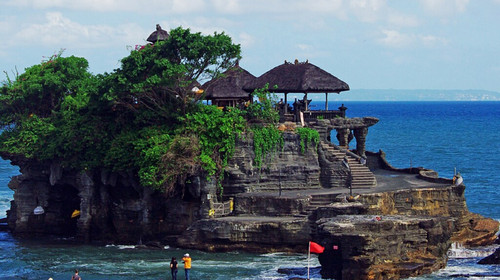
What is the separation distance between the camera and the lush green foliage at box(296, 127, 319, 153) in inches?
2089

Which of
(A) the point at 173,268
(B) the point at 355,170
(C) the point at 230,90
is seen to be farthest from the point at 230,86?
(A) the point at 173,268

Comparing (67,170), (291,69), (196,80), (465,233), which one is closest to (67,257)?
(67,170)

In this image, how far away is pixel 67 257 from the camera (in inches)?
1961

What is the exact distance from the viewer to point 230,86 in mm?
57812

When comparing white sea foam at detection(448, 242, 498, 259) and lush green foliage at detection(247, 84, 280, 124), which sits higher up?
lush green foliage at detection(247, 84, 280, 124)

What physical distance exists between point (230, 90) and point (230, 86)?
0.28 m

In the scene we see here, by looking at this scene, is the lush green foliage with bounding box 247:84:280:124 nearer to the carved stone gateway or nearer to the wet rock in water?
the carved stone gateway

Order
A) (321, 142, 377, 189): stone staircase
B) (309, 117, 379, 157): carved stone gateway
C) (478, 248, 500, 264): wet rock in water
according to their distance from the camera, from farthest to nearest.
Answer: (309, 117, 379, 157): carved stone gateway → (321, 142, 377, 189): stone staircase → (478, 248, 500, 264): wet rock in water

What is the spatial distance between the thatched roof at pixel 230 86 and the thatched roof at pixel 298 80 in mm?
564

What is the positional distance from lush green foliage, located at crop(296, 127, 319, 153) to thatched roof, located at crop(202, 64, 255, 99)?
5865 mm

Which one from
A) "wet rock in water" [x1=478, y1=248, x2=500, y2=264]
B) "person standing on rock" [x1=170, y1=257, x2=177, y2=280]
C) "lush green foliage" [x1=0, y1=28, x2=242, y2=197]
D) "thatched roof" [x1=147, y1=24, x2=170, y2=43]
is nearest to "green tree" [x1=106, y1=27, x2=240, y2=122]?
"lush green foliage" [x1=0, y1=28, x2=242, y2=197]

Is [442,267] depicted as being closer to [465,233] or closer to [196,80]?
[465,233]

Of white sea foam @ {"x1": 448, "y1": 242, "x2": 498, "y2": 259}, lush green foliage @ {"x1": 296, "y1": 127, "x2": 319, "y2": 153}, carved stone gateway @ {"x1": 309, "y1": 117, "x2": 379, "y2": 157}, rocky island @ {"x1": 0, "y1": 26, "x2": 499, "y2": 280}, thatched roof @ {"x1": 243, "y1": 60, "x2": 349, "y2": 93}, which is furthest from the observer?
thatched roof @ {"x1": 243, "y1": 60, "x2": 349, "y2": 93}

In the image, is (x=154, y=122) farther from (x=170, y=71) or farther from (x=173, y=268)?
(x=173, y=268)
